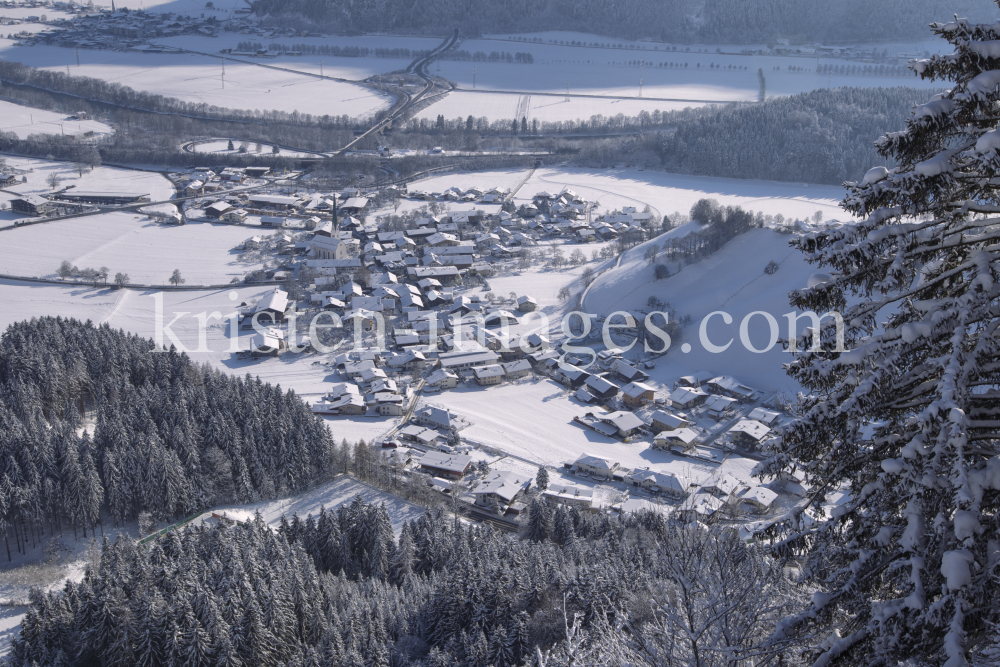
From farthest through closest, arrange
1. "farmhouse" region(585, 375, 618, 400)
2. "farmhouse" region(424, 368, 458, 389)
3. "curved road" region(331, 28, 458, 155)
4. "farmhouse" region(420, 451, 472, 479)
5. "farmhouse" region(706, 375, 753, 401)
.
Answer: "curved road" region(331, 28, 458, 155)
"farmhouse" region(424, 368, 458, 389)
"farmhouse" region(585, 375, 618, 400)
"farmhouse" region(706, 375, 753, 401)
"farmhouse" region(420, 451, 472, 479)

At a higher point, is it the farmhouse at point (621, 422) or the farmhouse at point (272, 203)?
the farmhouse at point (272, 203)

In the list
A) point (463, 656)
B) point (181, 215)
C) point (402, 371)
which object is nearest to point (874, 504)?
point (463, 656)

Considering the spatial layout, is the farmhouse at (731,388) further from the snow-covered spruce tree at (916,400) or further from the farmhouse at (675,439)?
the snow-covered spruce tree at (916,400)

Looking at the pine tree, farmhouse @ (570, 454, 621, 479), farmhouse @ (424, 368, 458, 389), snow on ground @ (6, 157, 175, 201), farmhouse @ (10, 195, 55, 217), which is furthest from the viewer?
snow on ground @ (6, 157, 175, 201)

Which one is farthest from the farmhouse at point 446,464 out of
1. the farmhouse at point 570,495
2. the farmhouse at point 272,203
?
the farmhouse at point 272,203

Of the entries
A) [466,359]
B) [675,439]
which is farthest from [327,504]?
[675,439]

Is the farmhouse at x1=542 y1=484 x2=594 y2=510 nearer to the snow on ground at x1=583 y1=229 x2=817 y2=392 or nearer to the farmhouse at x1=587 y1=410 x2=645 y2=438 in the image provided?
the farmhouse at x1=587 y1=410 x2=645 y2=438

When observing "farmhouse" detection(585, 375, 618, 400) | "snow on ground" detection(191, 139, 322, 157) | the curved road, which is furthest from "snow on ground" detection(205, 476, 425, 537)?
"snow on ground" detection(191, 139, 322, 157)
